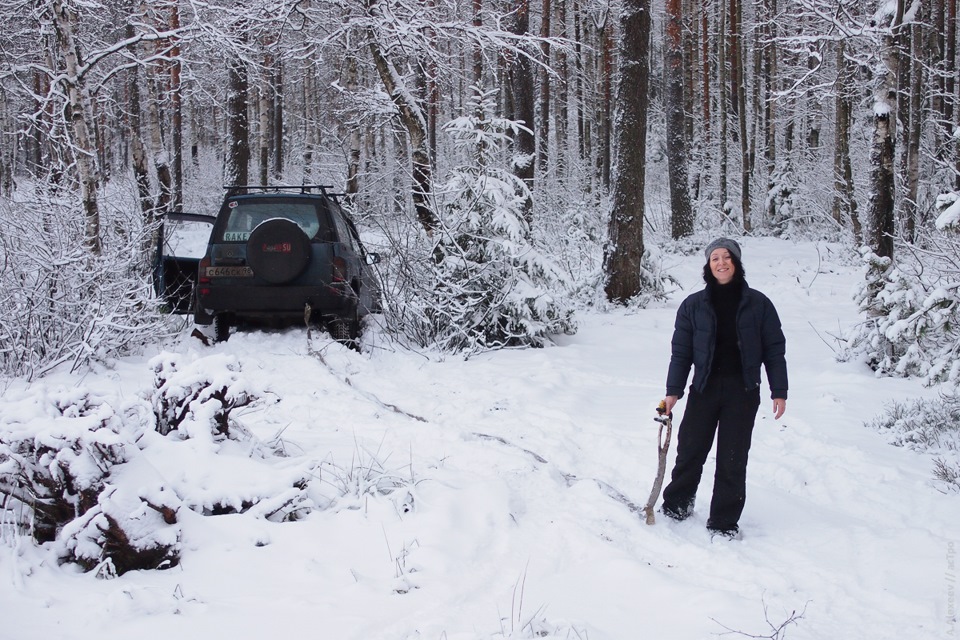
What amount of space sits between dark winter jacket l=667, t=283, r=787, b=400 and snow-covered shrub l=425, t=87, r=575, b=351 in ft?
14.8

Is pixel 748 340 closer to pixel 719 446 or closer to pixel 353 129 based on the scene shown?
pixel 719 446

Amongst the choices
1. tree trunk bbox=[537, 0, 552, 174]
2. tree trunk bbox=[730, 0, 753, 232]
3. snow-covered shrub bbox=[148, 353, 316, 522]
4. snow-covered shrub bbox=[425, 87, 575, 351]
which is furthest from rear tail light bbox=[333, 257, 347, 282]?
tree trunk bbox=[730, 0, 753, 232]

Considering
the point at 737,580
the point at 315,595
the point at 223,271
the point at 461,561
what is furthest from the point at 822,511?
the point at 223,271

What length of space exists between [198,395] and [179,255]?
641cm

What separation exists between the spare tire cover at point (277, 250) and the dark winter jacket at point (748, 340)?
5.14 metres

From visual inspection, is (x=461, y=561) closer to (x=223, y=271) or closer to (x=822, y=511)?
(x=822, y=511)

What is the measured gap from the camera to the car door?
959 centimetres

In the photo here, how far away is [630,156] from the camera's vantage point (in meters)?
11.0

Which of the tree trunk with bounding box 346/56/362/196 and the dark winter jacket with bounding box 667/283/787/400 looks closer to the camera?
the dark winter jacket with bounding box 667/283/787/400

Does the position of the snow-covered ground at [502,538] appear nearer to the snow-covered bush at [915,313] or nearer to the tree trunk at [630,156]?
the snow-covered bush at [915,313]

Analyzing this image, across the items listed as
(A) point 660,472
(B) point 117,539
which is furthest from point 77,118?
(A) point 660,472

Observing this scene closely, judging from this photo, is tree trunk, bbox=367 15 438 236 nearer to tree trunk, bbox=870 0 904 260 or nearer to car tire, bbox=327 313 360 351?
car tire, bbox=327 313 360 351

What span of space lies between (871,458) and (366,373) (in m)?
4.85

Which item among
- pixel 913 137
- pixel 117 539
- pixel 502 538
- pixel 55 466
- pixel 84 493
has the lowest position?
pixel 502 538
